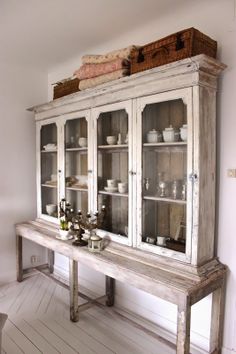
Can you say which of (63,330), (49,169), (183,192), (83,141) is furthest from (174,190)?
(49,169)

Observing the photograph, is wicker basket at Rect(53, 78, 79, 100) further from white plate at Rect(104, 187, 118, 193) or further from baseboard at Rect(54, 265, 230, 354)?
baseboard at Rect(54, 265, 230, 354)

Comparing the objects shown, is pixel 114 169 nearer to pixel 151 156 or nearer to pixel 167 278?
pixel 151 156

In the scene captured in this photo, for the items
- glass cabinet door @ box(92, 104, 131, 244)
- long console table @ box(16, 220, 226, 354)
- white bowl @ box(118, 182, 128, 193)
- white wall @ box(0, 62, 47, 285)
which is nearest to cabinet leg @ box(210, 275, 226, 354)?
long console table @ box(16, 220, 226, 354)

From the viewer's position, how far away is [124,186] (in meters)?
2.26

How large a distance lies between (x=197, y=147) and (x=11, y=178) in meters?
2.23

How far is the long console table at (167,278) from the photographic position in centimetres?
164

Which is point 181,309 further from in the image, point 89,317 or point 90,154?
point 90,154

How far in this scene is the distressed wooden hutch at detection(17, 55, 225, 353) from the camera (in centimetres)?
175

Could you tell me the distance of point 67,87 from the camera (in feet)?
8.98

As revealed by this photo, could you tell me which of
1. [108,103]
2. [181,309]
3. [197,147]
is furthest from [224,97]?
[181,309]

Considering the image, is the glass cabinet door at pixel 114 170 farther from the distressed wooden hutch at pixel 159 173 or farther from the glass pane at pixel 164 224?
the glass pane at pixel 164 224

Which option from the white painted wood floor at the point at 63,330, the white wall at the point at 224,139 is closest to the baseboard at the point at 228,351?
the white wall at the point at 224,139

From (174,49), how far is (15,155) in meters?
2.14

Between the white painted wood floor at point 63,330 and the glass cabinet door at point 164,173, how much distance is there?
805mm
